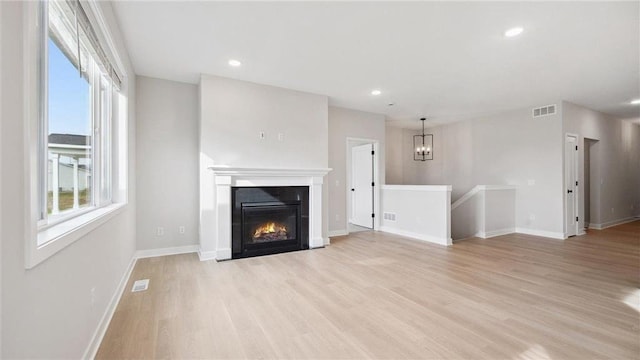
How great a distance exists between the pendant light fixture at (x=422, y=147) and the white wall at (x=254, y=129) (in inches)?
169

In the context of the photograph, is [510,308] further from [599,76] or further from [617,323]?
[599,76]

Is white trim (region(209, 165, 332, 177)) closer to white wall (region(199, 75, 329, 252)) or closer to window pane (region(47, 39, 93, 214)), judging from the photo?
white wall (region(199, 75, 329, 252))

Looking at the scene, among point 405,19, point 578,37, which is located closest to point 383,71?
point 405,19

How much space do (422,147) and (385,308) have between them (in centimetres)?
659

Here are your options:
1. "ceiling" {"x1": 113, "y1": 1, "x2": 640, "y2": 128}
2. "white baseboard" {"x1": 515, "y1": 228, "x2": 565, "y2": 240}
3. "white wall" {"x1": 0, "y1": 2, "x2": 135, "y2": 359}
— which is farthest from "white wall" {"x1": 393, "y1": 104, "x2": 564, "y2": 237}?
"white wall" {"x1": 0, "y1": 2, "x2": 135, "y2": 359}

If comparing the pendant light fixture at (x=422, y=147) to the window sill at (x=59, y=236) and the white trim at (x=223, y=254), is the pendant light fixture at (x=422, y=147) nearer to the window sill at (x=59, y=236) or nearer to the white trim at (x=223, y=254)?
the white trim at (x=223, y=254)

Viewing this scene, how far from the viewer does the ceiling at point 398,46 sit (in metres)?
2.59

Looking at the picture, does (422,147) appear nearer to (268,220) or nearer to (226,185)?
(268,220)

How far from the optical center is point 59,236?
137 cm

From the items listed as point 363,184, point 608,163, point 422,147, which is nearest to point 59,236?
point 363,184

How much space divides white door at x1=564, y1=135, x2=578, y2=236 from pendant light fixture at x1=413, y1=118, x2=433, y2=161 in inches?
122

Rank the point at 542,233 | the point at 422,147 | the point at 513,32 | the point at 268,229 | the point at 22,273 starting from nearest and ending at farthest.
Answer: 1. the point at 22,273
2. the point at 513,32
3. the point at 268,229
4. the point at 542,233
5. the point at 422,147

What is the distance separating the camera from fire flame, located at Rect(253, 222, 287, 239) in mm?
4473

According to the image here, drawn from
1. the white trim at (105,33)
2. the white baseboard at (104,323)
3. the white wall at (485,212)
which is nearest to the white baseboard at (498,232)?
the white wall at (485,212)
